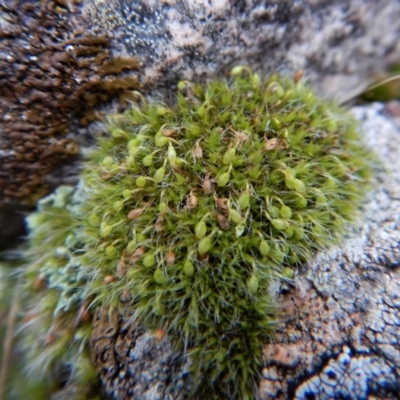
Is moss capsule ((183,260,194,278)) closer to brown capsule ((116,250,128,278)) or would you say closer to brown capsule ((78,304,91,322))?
brown capsule ((116,250,128,278))

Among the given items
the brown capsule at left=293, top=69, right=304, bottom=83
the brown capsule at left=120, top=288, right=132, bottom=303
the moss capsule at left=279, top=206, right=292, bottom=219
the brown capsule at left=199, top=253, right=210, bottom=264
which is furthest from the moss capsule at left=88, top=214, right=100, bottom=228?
the brown capsule at left=293, top=69, right=304, bottom=83

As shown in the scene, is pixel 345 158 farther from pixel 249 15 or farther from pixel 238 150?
pixel 249 15

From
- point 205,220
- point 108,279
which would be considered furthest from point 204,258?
point 108,279

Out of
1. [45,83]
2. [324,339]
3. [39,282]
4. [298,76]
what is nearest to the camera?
[324,339]

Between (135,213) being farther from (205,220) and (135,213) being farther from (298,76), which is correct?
(298,76)

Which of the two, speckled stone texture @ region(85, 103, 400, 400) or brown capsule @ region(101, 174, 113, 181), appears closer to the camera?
speckled stone texture @ region(85, 103, 400, 400)

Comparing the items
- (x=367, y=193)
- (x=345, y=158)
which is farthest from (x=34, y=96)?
(x=367, y=193)
